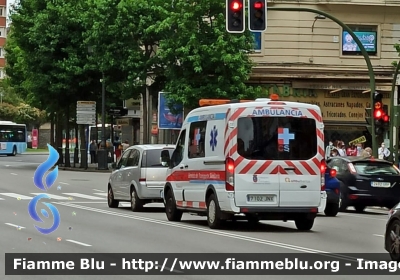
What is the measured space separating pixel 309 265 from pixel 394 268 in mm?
1099

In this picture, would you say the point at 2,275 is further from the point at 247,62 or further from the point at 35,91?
the point at 35,91

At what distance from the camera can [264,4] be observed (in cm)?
2528

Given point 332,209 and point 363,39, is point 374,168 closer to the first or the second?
point 332,209

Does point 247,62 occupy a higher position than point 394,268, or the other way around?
point 247,62

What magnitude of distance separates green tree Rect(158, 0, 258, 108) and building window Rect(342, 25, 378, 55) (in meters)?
4.54

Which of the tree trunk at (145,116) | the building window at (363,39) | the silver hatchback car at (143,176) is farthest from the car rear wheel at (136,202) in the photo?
the tree trunk at (145,116)

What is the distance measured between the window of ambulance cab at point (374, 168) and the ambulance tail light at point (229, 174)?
339 inches

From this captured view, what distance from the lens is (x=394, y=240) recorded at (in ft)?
44.0

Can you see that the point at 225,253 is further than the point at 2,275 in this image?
Yes

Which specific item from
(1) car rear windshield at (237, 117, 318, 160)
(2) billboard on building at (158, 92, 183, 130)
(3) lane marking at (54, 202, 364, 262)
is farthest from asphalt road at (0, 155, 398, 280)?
(2) billboard on building at (158, 92, 183, 130)

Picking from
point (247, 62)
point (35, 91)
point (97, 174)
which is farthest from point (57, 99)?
point (247, 62)

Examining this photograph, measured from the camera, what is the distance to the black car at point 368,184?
25875mm

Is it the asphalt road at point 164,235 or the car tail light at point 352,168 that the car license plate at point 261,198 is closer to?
the asphalt road at point 164,235

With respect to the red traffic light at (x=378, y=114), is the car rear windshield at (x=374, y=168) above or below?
below
